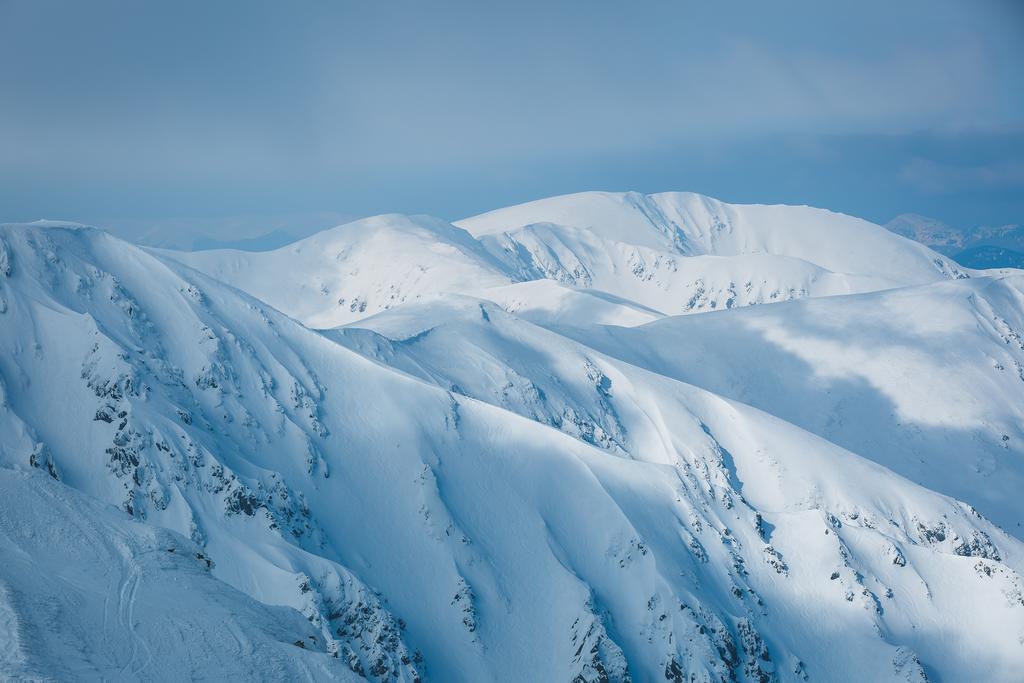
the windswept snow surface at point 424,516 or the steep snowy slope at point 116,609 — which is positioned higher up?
the steep snowy slope at point 116,609

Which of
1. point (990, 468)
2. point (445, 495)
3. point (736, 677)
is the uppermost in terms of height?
point (445, 495)

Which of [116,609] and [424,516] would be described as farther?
[424,516]

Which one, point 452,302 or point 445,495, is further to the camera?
point 452,302

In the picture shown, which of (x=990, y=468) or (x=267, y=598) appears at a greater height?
(x=267, y=598)

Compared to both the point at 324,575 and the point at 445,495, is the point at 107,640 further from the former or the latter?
the point at 445,495

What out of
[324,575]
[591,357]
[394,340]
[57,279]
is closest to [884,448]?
[591,357]

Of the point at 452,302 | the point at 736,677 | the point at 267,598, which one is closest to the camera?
the point at 267,598

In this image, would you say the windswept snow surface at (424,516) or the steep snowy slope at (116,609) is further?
the windswept snow surface at (424,516)

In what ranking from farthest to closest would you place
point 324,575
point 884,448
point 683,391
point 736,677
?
point 884,448
point 683,391
point 736,677
point 324,575

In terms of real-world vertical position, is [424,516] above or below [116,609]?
below

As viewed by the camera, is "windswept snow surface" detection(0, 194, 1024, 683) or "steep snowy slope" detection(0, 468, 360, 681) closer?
"steep snowy slope" detection(0, 468, 360, 681)

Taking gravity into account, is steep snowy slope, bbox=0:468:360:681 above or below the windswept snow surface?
above
